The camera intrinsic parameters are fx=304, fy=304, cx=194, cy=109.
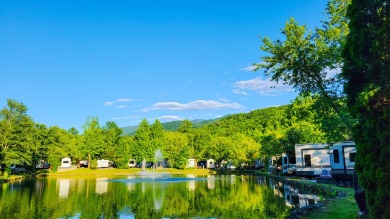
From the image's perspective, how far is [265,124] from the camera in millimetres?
105312

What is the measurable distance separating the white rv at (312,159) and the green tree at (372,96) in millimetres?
28599

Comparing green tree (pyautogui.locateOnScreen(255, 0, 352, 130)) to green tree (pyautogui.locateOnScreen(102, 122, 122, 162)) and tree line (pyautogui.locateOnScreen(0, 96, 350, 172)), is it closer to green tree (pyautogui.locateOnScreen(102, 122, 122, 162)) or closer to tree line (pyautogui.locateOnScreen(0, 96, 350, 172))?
tree line (pyautogui.locateOnScreen(0, 96, 350, 172))

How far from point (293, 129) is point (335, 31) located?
2991cm

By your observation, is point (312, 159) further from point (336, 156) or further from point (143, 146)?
point (143, 146)

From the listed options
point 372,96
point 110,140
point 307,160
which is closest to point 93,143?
point 110,140

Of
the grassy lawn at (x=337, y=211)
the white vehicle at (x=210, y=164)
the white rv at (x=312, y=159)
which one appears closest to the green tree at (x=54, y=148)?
the white vehicle at (x=210, y=164)

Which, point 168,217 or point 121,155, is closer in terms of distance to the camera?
point 168,217

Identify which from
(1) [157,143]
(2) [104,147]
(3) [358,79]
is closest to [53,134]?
(2) [104,147]

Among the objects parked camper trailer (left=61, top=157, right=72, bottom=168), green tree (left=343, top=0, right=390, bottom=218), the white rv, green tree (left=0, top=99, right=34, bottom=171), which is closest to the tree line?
green tree (left=0, top=99, right=34, bottom=171)

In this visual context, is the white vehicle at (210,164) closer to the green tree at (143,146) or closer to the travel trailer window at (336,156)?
the green tree at (143,146)

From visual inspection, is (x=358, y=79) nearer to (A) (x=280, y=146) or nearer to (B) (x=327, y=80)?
(B) (x=327, y=80)

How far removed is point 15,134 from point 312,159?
43.1m

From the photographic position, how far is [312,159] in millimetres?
35781

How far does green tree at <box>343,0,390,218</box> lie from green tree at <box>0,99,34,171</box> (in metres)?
47.2
